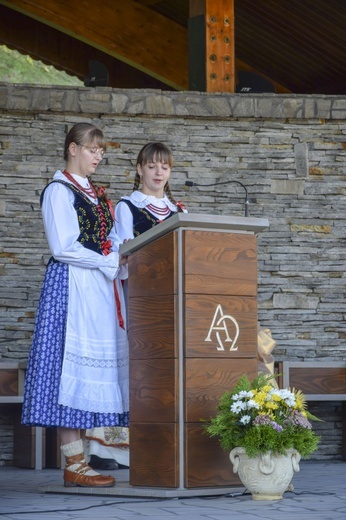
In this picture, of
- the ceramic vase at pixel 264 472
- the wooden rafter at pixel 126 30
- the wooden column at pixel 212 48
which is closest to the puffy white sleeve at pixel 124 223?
the ceramic vase at pixel 264 472

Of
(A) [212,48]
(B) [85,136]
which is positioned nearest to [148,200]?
(B) [85,136]

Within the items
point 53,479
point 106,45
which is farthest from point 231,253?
point 106,45

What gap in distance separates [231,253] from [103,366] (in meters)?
0.70

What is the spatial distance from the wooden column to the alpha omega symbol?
3.23 m

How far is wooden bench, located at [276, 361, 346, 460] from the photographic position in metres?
6.25

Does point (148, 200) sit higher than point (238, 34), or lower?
lower

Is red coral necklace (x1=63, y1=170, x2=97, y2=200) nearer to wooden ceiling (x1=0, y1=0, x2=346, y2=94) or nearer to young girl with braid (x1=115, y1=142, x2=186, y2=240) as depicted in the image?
young girl with braid (x1=115, y1=142, x2=186, y2=240)

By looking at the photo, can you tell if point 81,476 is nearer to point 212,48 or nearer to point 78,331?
Answer: point 78,331

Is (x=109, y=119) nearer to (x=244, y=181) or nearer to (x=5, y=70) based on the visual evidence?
(x=244, y=181)

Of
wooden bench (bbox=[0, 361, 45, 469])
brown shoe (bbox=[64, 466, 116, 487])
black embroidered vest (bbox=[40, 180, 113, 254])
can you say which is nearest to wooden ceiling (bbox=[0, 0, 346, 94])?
wooden bench (bbox=[0, 361, 45, 469])

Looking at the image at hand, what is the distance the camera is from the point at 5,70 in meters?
15.0

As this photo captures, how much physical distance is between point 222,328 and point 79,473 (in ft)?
2.75

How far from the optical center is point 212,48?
23.3 feet

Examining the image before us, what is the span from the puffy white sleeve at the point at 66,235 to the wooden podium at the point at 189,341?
0.24 m
